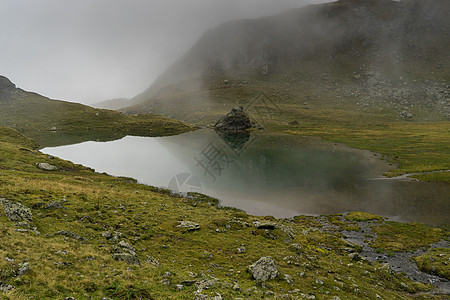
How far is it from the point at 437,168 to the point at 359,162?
1701cm

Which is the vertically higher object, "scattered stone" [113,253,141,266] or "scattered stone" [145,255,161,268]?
"scattered stone" [113,253,141,266]

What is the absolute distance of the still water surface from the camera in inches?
1479

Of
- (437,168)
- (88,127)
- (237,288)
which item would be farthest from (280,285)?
(88,127)

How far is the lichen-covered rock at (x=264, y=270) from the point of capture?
50.7ft

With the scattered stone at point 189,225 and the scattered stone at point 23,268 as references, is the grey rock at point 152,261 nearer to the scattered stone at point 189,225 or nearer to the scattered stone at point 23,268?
the scattered stone at point 189,225

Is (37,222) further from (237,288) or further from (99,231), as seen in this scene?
(237,288)

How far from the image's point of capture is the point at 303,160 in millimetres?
67938

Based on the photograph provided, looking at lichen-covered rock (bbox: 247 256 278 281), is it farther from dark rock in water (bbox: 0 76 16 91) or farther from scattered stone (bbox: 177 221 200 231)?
dark rock in water (bbox: 0 76 16 91)

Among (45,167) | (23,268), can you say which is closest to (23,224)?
(23,268)

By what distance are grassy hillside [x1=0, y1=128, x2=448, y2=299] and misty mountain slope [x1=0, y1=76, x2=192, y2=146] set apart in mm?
107137

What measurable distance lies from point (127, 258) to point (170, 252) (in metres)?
4.32

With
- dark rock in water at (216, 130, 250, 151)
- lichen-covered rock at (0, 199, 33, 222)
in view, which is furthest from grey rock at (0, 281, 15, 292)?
dark rock in water at (216, 130, 250, 151)

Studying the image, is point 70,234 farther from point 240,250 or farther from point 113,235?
point 240,250

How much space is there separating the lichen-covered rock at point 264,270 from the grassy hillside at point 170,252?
39cm
